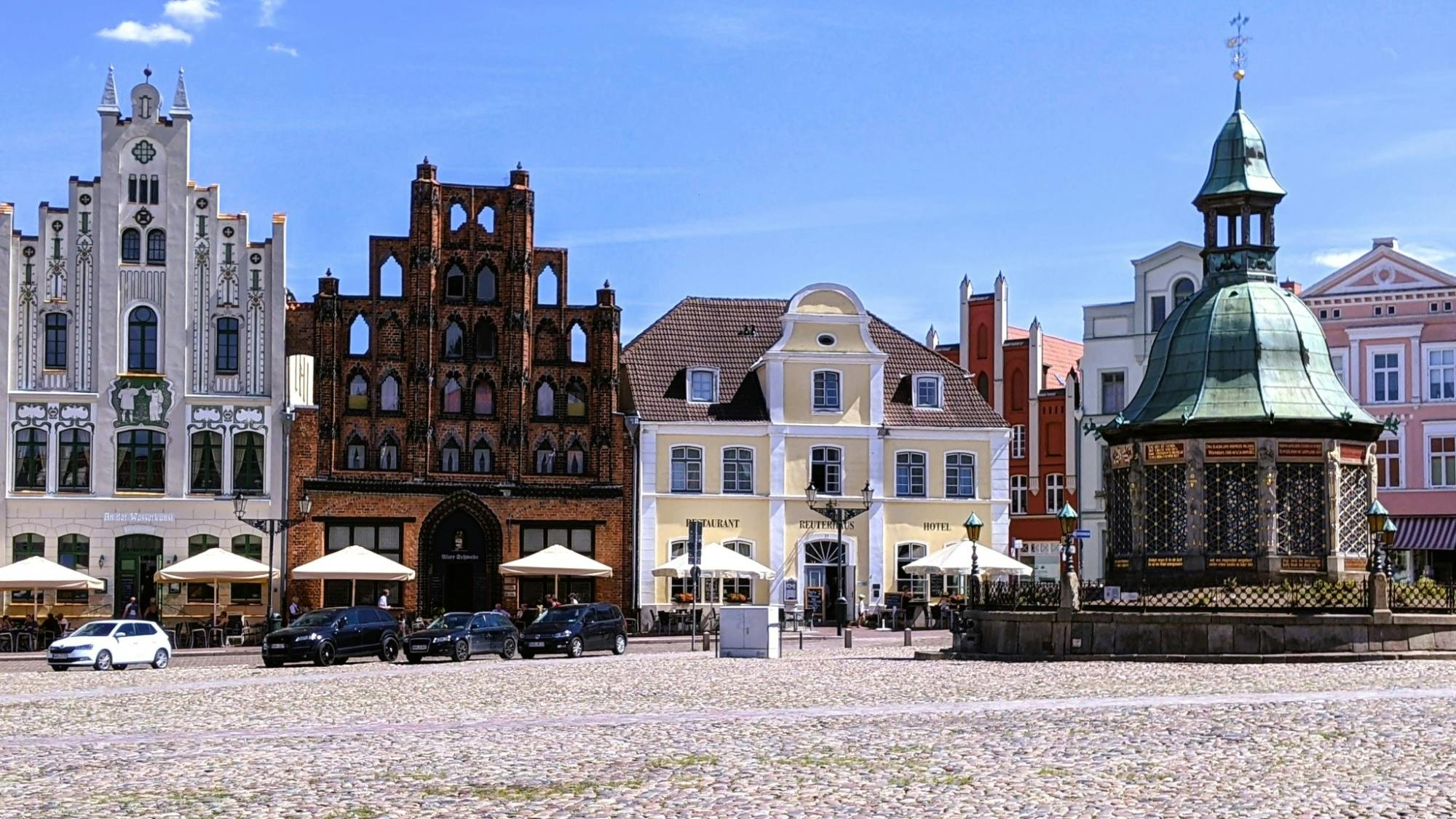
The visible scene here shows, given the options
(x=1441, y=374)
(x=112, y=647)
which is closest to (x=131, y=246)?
(x=112, y=647)

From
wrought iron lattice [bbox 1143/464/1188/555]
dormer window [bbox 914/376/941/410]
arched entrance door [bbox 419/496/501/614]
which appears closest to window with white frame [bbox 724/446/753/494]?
dormer window [bbox 914/376/941/410]

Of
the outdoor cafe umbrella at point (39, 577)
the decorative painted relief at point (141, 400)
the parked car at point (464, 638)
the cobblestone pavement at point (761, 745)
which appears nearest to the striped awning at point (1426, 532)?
the parked car at point (464, 638)

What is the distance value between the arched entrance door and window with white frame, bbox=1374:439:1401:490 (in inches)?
1081

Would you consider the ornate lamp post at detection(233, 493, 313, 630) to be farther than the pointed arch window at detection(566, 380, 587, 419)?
No

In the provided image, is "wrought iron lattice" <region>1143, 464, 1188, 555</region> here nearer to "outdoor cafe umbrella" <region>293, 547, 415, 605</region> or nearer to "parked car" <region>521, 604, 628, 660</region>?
"parked car" <region>521, 604, 628, 660</region>

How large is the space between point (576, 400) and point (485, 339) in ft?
10.9

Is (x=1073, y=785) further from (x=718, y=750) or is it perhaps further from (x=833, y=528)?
(x=833, y=528)

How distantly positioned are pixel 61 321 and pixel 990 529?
28.7 m

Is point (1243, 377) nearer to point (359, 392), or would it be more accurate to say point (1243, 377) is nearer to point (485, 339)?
point (485, 339)

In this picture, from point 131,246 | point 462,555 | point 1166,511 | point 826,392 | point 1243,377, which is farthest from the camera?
point 826,392

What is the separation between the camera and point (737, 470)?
64500 millimetres

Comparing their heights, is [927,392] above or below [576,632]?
above

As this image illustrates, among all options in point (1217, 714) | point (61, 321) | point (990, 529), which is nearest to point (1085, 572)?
point (990, 529)

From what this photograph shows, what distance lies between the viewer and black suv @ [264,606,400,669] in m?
42.2
